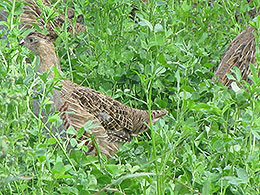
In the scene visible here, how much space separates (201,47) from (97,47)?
1246 millimetres

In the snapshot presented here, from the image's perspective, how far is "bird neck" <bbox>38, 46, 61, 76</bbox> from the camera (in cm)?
532

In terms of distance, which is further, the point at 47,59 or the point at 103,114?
the point at 47,59

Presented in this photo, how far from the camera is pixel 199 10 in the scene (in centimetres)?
678

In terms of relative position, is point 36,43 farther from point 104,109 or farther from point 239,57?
point 239,57

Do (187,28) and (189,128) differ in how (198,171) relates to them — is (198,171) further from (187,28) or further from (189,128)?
(187,28)

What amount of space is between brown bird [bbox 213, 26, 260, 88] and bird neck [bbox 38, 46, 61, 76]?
1570mm

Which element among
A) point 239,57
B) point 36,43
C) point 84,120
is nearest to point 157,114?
point 84,120

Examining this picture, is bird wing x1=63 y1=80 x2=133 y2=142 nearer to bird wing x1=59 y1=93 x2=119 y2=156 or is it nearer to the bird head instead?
bird wing x1=59 y1=93 x2=119 y2=156

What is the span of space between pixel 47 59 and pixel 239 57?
1.86m

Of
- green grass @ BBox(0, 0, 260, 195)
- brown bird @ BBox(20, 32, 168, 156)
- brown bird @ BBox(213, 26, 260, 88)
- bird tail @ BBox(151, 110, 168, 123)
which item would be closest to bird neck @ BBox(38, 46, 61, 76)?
green grass @ BBox(0, 0, 260, 195)

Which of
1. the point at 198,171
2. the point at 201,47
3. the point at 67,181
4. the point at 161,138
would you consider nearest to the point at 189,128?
the point at 161,138

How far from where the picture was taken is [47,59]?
5.37 metres

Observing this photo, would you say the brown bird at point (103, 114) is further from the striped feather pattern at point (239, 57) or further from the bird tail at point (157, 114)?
the striped feather pattern at point (239, 57)

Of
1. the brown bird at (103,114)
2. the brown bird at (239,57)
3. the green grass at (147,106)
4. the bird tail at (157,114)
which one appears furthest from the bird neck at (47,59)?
the brown bird at (239,57)
